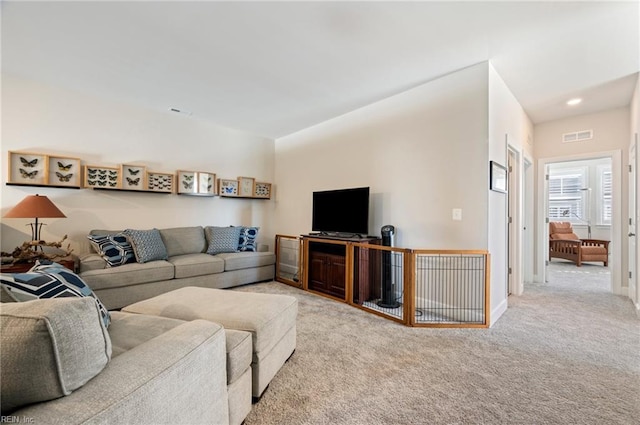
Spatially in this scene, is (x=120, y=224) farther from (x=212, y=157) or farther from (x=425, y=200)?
(x=425, y=200)

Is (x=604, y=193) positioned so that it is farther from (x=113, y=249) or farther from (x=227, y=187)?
(x=113, y=249)

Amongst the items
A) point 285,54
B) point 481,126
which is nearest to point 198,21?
point 285,54

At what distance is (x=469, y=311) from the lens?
286cm

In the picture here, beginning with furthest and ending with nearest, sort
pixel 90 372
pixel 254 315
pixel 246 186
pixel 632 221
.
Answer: pixel 246 186
pixel 632 221
pixel 254 315
pixel 90 372

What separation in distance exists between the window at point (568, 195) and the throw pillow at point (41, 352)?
384 inches

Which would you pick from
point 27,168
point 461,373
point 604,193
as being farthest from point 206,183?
point 604,193

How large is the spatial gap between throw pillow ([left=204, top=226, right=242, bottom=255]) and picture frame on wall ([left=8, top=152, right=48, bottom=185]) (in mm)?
1975

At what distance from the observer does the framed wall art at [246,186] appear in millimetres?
5027

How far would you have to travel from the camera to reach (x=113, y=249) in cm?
330

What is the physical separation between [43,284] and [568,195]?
32.9ft

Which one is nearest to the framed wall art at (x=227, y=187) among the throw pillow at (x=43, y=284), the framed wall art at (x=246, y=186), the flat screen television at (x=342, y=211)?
the framed wall art at (x=246, y=186)

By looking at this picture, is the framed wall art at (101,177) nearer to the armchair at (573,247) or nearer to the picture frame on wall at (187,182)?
the picture frame on wall at (187,182)

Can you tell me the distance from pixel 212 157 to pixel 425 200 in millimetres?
3475

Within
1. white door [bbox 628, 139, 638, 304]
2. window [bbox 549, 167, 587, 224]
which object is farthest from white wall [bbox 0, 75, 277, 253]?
window [bbox 549, 167, 587, 224]
